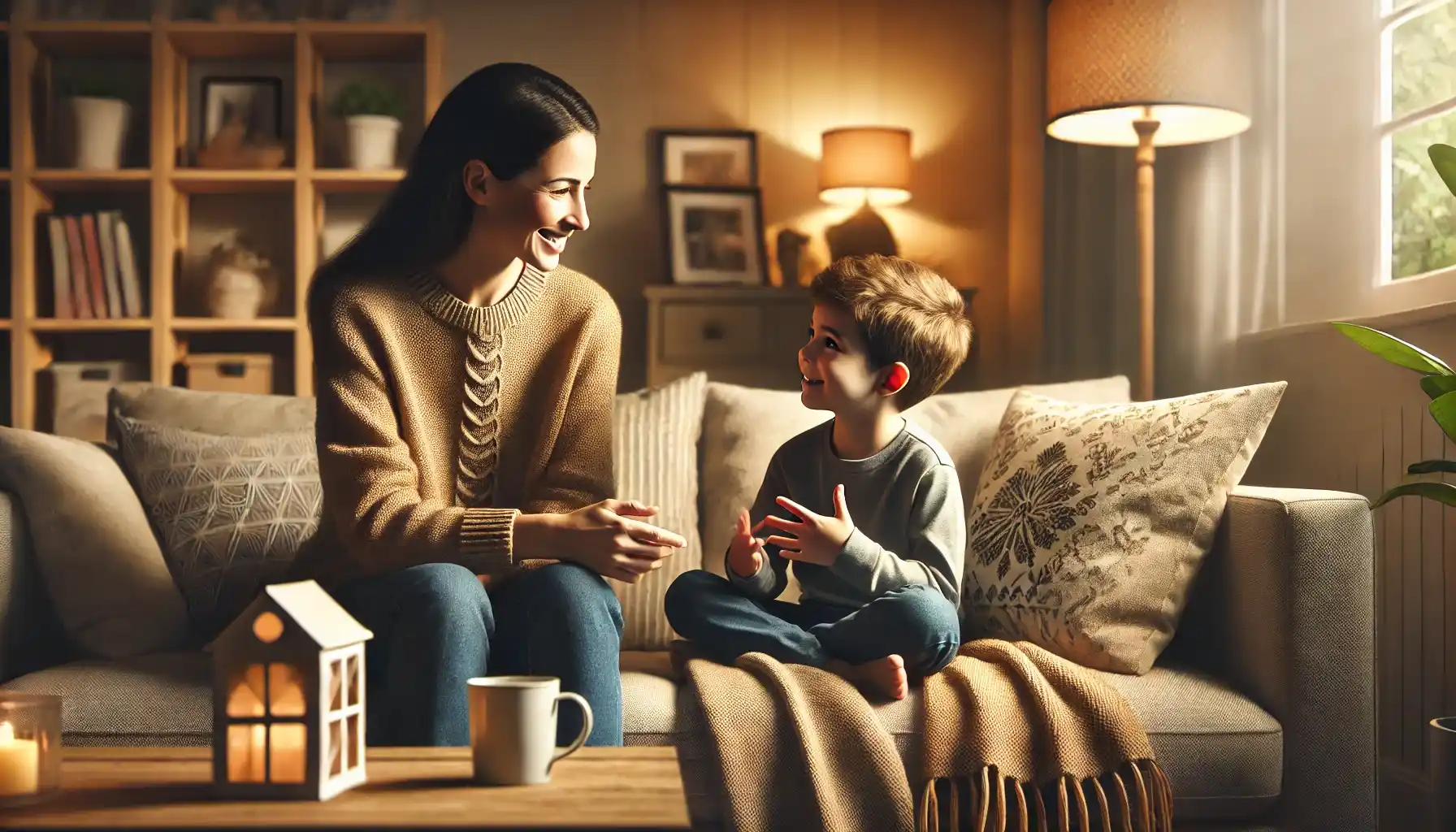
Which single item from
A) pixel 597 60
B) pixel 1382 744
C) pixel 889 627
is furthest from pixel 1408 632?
pixel 597 60

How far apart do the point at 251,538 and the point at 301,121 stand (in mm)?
1815

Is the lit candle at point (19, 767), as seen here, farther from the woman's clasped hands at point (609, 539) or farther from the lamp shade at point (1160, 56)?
the lamp shade at point (1160, 56)

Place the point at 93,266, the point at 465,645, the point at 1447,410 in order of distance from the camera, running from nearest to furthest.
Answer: the point at 465,645 < the point at 1447,410 < the point at 93,266

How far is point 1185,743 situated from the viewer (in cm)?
149

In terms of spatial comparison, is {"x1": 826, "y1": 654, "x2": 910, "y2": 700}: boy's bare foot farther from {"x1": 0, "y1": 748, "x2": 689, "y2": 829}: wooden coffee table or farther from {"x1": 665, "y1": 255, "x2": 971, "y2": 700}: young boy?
{"x1": 0, "y1": 748, "x2": 689, "y2": 829}: wooden coffee table

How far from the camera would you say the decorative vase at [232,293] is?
3342 millimetres

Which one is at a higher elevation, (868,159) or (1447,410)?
(868,159)

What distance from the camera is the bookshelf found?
3277 millimetres

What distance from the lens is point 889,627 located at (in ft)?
4.99

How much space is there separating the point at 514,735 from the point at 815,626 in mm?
778

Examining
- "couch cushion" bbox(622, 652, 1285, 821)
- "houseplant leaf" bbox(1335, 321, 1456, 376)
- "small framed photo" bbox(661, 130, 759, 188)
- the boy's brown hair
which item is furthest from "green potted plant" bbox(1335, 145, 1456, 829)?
"small framed photo" bbox(661, 130, 759, 188)

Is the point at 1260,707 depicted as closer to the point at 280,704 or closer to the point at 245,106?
the point at 280,704

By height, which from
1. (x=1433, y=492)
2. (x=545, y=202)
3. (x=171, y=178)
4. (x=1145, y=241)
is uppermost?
(x=171, y=178)

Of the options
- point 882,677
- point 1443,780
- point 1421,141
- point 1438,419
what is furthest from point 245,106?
point 1443,780
